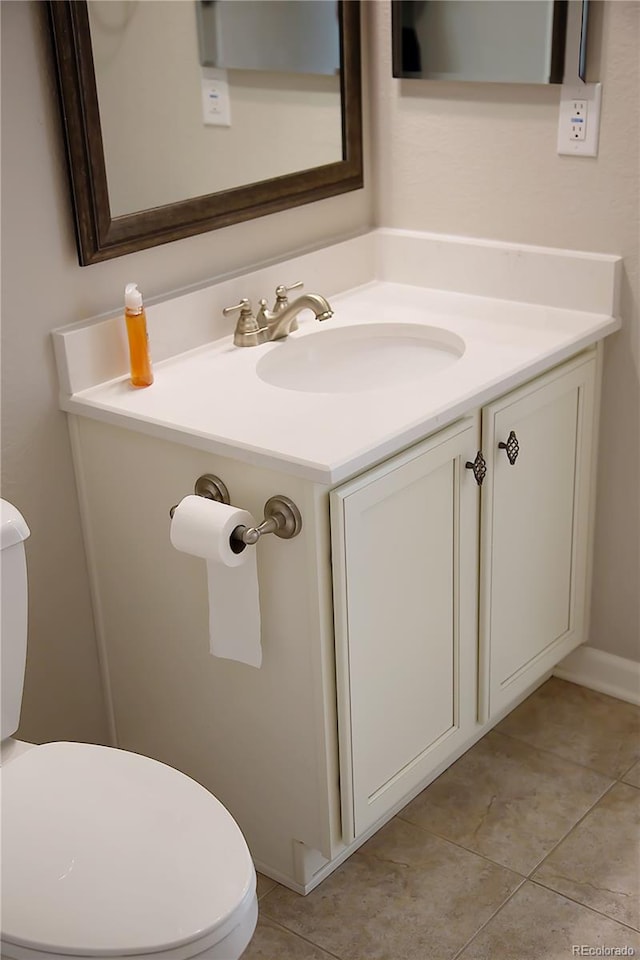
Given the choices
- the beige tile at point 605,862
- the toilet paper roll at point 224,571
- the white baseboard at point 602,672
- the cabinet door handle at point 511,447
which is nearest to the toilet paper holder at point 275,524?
the toilet paper roll at point 224,571

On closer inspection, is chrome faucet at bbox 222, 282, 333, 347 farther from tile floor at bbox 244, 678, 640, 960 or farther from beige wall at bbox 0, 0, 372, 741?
tile floor at bbox 244, 678, 640, 960

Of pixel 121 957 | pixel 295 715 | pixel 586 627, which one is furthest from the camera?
pixel 586 627

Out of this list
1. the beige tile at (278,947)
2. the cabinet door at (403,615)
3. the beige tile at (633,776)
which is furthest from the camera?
the beige tile at (633,776)

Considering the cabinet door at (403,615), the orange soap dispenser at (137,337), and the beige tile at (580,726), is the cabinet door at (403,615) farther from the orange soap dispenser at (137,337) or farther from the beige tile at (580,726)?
the orange soap dispenser at (137,337)

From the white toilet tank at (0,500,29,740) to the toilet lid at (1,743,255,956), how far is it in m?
0.09

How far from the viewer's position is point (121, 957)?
134cm

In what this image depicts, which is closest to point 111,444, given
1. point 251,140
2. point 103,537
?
point 103,537

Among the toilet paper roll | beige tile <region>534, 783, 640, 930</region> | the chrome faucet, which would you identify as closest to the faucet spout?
the chrome faucet

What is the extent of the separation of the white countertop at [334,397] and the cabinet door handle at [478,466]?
0.11 m

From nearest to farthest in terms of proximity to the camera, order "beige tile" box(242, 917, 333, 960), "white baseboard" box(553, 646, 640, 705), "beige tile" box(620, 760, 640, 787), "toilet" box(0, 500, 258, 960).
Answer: "toilet" box(0, 500, 258, 960) → "beige tile" box(242, 917, 333, 960) → "beige tile" box(620, 760, 640, 787) → "white baseboard" box(553, 646, 640, 705)

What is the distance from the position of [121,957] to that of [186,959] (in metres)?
0.08

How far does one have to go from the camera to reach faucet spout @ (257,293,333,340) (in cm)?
209

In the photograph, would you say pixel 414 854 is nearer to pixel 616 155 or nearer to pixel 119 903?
pixel 119 903

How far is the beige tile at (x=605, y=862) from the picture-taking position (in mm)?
1921
